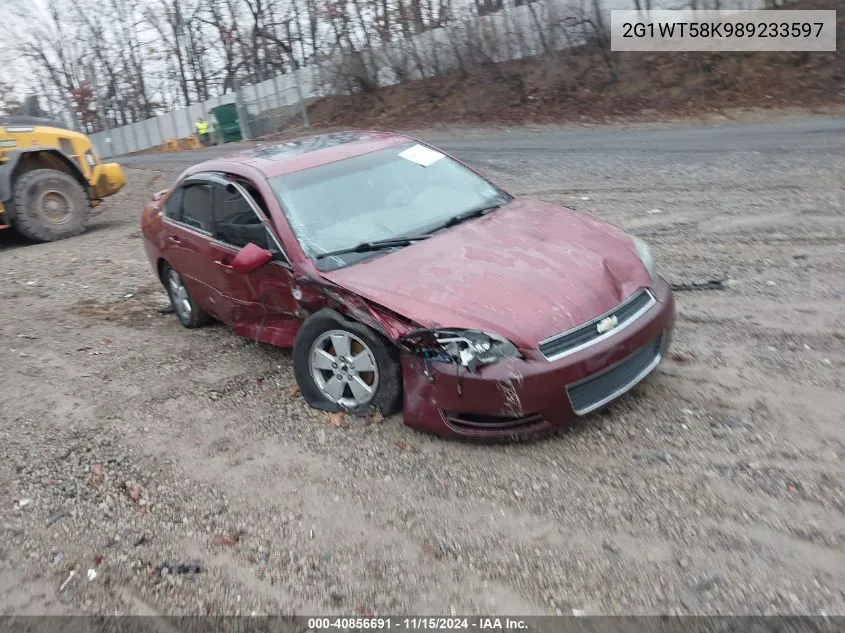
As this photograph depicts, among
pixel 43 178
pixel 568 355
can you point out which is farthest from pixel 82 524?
pixel 43 178

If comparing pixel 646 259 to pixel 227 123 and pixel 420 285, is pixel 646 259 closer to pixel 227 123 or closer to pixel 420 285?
pixel 420 285

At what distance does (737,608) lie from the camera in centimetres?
274

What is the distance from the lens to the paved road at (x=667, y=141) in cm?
1266

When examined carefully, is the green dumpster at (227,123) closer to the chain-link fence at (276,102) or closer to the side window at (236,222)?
the chain-link fence at (276,102)

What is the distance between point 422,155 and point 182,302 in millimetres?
2562

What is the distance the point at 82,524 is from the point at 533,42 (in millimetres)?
23781

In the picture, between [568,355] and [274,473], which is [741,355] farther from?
[274,473]

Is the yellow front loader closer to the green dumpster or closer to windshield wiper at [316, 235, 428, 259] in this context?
windshield wiper at [316, 235, 428, 259]

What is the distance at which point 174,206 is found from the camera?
6.51 m

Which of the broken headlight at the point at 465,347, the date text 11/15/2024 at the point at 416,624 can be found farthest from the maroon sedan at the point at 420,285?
the date text 11/15/2024 at the point at 416,624

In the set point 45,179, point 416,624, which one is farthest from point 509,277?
point 45,179

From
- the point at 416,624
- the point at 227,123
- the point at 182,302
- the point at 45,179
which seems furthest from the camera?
the point at 227,123

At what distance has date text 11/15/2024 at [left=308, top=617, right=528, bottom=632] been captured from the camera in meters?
2.83

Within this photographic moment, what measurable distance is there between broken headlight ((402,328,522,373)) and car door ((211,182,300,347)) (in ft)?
4.05
